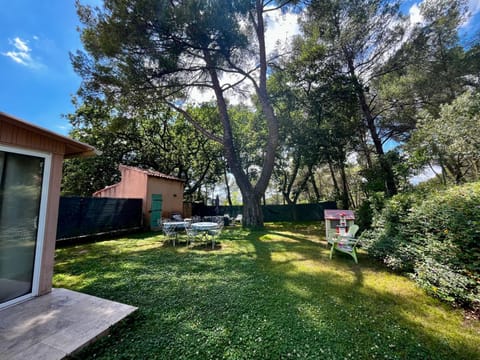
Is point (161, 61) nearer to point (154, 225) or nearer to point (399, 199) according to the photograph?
point (154, 225)

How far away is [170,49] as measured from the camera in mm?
7770

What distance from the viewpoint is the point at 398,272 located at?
3938mm

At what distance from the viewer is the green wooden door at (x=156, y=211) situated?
32.1 feet

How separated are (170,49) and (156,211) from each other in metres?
7.29

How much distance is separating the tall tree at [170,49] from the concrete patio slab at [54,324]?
752 centimetres

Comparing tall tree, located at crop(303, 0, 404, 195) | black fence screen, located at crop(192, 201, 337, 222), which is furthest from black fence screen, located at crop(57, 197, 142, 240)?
tall tree, located at crop(303, 0, 404, 195)

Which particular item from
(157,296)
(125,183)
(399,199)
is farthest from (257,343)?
(125,183)

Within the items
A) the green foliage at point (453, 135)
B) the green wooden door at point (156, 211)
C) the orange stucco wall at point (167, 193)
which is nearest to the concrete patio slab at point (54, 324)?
the green wooden door at point (156, 211)

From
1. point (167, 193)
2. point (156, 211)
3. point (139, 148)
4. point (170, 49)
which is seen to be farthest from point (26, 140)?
point (139, 148)

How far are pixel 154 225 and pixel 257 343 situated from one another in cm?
907

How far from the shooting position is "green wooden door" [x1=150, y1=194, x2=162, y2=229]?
9777 millimetres

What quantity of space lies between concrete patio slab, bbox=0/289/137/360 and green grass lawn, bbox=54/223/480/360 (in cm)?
17

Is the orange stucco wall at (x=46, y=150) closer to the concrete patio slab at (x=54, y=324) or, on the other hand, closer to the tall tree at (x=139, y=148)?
the concrete patio slab at (x=54, y=324)

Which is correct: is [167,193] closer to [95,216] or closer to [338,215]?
[95,216]
